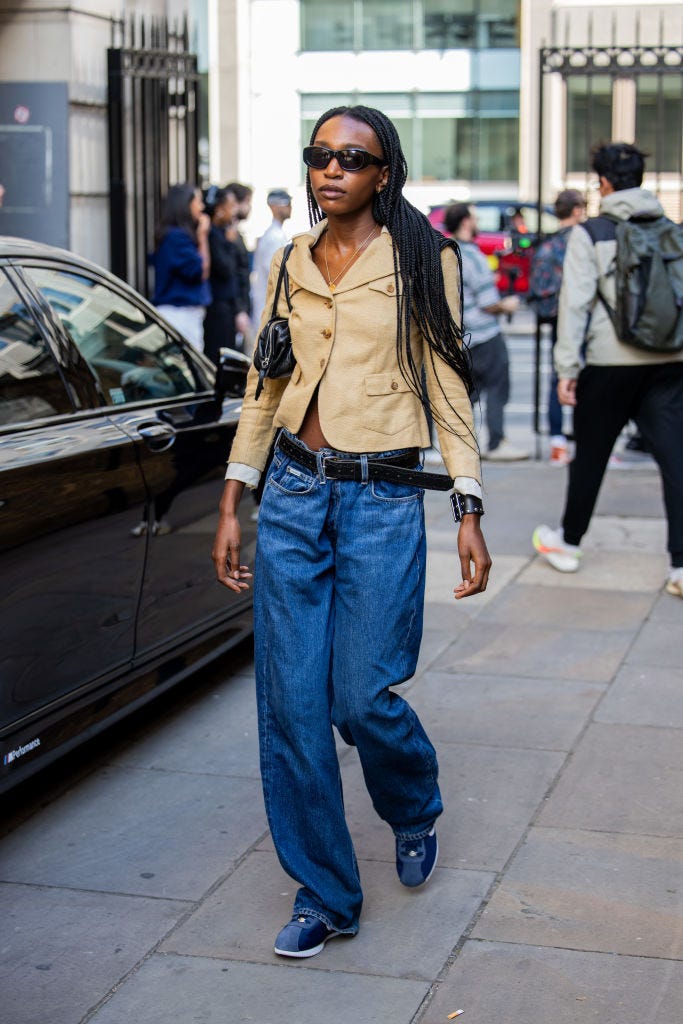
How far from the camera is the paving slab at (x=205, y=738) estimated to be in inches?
197

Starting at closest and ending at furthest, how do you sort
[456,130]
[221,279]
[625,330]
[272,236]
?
[625,330] → [221,279] → [272,236] → [456,130]

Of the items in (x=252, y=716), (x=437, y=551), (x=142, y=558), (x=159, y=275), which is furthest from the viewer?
(x=159, y=275)

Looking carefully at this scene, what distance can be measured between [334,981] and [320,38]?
1582 inches

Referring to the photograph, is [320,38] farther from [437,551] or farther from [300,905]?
[300,905]

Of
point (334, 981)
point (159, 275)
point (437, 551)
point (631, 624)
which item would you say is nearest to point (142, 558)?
point (334, 981)

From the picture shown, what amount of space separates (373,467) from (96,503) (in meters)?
1.22

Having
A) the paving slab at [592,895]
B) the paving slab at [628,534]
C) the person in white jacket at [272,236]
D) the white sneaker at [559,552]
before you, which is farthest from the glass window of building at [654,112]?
the paving slab at [592,895]

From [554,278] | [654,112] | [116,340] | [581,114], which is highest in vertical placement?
[581,114]

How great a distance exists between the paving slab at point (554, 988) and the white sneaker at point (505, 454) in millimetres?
7581

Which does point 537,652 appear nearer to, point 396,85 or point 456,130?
point 456,130

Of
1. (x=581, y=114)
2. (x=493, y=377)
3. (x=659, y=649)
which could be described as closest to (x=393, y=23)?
(x=581, y=114)

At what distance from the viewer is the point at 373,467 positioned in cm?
358

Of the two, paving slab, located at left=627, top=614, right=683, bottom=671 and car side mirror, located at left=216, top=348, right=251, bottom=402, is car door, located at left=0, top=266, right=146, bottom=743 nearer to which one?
car side mirror, located at left=216, top=348, right=251, bottom=402

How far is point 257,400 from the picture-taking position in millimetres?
3820
